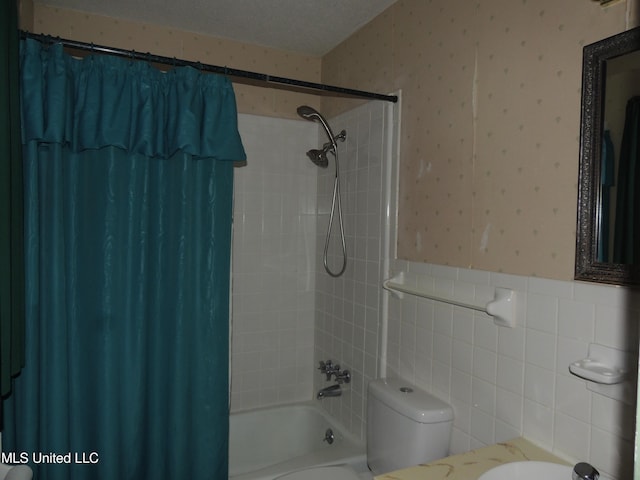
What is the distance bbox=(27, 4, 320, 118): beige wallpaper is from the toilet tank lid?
1.68 metres

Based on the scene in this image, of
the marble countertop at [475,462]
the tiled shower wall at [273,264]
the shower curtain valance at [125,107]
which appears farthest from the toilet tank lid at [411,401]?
the shower curtain valance at [125,107]

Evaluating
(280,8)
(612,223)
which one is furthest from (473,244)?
(280,8)

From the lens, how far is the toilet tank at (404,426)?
5.05 ft

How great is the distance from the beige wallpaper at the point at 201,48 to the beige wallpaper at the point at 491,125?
735 millimetres

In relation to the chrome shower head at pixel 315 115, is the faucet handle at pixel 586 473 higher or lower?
lower

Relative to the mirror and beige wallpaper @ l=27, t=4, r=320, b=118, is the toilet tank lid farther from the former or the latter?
beige wallpaper @ l=27, t=4, r=320, b=118

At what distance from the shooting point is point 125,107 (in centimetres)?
168

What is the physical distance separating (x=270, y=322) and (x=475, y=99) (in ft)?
5.63

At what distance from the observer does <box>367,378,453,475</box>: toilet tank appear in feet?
5.05

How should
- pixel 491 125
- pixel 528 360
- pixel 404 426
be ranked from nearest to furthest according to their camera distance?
pixel 528 360 → pixel 491 125 → pixel 404 426

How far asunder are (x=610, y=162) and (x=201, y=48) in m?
2.10

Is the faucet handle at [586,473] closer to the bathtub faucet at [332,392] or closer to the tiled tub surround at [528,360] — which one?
the tiled tub surround at [528,360]

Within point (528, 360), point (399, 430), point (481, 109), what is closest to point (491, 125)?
point (481, 109)

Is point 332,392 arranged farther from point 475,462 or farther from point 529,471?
point 529,471
